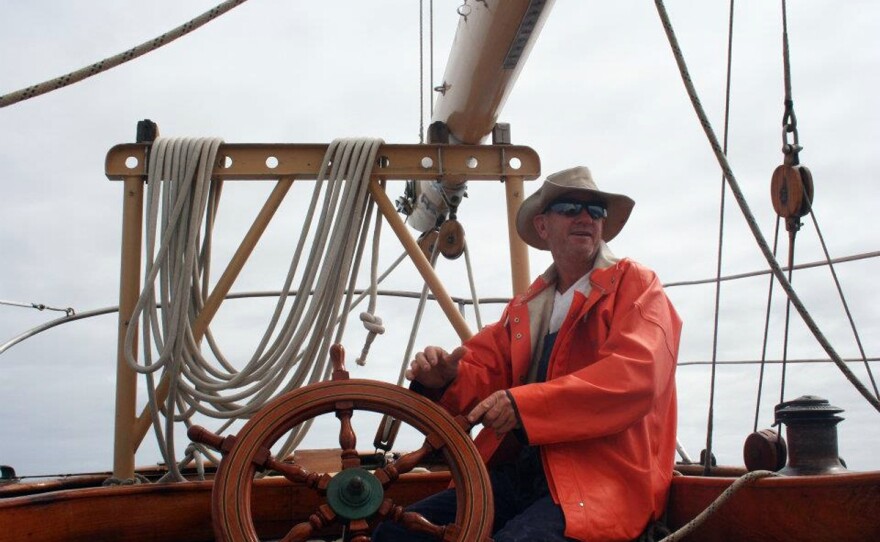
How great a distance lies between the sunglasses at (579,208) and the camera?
214 cm

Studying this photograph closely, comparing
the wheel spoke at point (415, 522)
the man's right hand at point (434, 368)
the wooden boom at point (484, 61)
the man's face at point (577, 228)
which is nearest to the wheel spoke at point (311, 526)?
the wheel spoke at point (415, 522)

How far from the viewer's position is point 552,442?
1.74 meters

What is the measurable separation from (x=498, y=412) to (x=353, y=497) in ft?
1.12

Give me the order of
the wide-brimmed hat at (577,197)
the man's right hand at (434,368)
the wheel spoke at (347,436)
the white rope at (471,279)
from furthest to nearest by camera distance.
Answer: the white rope at (471,279) → the wide-brimmed hat at (577,197) → the man's right hand at (434,368) → the wheel spoke at (347,436)

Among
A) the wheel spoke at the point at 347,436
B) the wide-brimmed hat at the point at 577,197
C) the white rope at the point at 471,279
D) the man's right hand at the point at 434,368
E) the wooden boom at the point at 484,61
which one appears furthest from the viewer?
the white rope at the point at 471,279

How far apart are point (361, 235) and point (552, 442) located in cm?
145

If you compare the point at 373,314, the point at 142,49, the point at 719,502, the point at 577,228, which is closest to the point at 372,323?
the point at 373,314

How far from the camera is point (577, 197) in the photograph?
7.06ft

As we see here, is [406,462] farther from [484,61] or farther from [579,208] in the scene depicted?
[484,61]

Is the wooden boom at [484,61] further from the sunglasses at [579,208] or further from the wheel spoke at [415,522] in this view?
the wheel spoke at [415,522]

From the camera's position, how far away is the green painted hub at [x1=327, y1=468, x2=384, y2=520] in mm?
1556

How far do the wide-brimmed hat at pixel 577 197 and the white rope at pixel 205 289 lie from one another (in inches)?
27.9

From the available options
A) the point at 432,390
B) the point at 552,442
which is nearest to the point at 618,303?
the point at 552,442

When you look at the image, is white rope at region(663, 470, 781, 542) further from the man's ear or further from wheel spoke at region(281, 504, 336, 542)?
the man's ear
